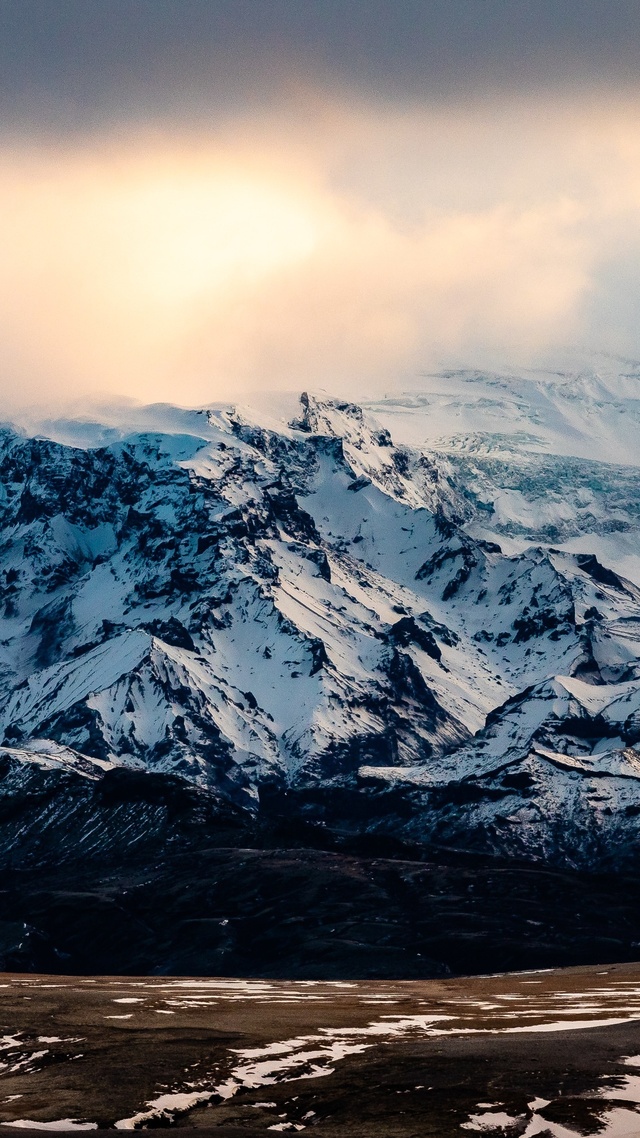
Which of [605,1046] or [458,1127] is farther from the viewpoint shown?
[605,1046]

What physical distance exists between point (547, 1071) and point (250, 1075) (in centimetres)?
3352

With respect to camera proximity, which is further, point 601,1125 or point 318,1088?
point 318,1088

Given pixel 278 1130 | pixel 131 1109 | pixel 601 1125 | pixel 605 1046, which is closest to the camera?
pixel 601 1125

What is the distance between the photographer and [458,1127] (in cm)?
16000

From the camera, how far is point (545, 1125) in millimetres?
158375

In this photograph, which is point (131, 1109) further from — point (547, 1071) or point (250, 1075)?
point (547, 1071)

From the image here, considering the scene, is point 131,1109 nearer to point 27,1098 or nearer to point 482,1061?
point 27,1098

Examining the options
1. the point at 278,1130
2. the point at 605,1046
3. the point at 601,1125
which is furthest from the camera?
the point at 605,1046

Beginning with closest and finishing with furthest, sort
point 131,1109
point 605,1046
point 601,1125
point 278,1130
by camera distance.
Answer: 1. point 601,1125
2. point 278,1130
3. point 131,1109
4. point 605,1046

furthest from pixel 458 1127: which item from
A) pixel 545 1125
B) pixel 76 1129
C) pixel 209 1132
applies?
pixel 76 1129

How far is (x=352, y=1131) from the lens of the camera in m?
164

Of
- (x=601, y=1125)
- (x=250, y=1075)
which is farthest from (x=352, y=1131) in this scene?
(x=250, y=1075)

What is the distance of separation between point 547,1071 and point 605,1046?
60.4 feet

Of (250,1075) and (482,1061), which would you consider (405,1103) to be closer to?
(482,1061)
